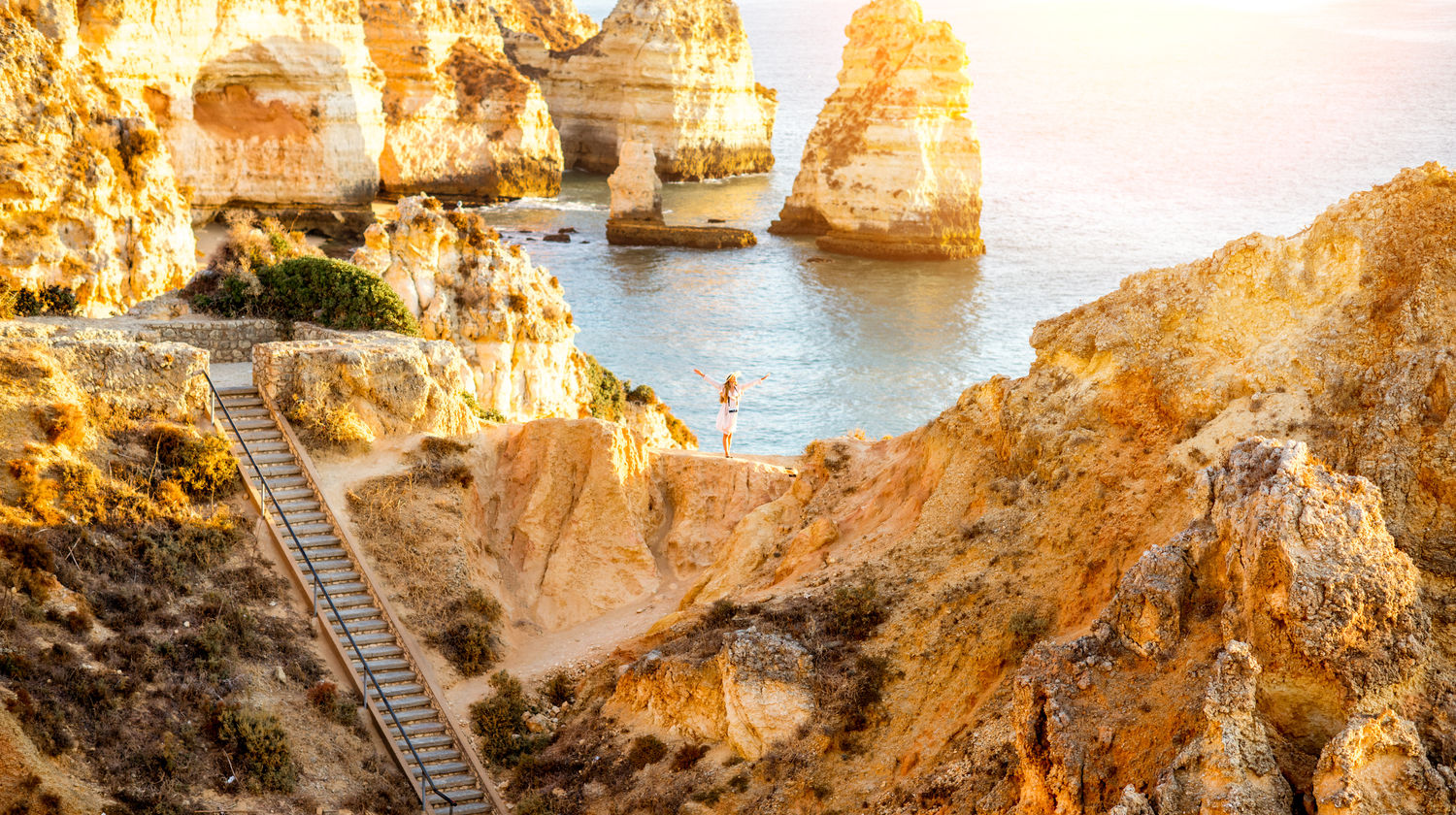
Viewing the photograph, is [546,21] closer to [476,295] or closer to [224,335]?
[476,295]

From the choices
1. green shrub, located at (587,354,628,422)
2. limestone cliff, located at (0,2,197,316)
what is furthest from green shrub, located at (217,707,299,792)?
green shrub, located at (587,354,628,422)

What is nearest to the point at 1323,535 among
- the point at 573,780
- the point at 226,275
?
the point at 573,780

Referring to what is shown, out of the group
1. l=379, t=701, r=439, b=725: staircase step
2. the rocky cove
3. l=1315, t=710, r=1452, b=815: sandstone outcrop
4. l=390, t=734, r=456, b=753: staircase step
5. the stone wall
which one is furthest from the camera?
the stone wall

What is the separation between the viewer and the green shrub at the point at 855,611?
21734mm

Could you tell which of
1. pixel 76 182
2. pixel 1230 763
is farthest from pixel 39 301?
pixel 1230 763

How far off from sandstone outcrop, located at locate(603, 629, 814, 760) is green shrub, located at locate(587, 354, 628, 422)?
23.7 meters

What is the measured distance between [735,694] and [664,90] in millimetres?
113320

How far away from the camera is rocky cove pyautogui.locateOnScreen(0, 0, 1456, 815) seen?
14.6 m

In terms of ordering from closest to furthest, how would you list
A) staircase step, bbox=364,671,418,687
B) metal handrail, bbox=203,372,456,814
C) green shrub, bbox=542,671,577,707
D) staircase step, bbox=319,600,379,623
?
metal handrail, bbox=203,372,456,814, staircase step, bbox=364,671,418,687, green shrub, bbox=542,671,577,707, staircase step, bbox=319,600,379,623

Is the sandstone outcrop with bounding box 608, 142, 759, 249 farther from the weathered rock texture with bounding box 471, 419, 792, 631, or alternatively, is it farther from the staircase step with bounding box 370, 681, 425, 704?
the staircase step with bounding box 370, 681, 425, 704

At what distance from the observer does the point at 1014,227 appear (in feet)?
352

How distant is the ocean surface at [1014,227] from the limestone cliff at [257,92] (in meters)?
15.9

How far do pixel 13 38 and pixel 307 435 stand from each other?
73.9 feet

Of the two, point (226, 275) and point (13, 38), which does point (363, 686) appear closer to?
point (226, 275)
